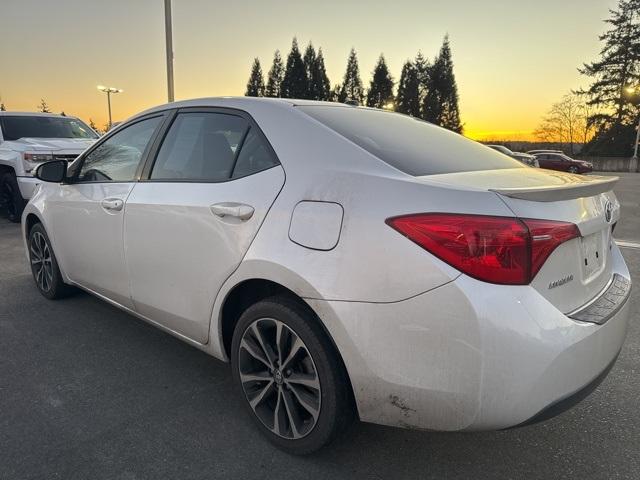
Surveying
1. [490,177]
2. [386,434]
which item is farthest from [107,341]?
[490,177]

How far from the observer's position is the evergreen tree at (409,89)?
82.4 meters

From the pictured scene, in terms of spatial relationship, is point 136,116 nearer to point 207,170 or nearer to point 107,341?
point 207,170

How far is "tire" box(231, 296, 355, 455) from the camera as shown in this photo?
2.02 meters

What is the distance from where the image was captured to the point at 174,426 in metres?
A: 2.46

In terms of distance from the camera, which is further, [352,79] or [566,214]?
[352,79]

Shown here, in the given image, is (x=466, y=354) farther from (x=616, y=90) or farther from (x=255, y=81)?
(x=255, y=81)

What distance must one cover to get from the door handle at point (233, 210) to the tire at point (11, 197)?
289 inches

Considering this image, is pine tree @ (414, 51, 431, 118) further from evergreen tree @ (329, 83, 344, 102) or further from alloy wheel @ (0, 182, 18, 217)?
alloy wheel @ (0, 182, 18, 217)

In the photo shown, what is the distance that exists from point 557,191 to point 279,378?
1405mm

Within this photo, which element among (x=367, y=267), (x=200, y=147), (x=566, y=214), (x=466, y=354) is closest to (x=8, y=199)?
(x=200, y=147)

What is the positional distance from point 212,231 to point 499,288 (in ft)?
4.46

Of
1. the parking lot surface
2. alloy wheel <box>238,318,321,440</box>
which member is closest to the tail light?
alloy wheel <box>238,318,321,440</box>

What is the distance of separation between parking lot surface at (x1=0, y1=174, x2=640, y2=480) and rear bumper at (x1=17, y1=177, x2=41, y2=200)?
5516mm

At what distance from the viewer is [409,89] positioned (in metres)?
83.2
